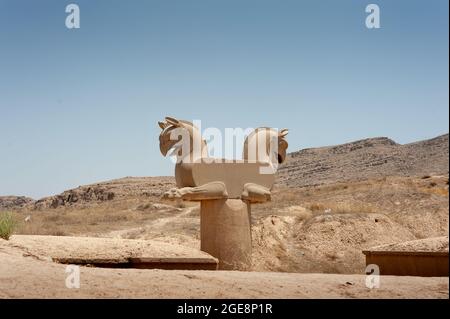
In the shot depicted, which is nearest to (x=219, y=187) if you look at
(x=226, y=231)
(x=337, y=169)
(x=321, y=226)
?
(x=226, y=231)

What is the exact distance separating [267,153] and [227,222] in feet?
5.10

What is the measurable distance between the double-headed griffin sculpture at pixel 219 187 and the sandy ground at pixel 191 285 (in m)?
2.78

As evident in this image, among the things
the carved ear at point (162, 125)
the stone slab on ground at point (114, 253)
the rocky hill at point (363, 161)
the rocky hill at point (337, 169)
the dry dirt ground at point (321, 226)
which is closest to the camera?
the stone slab on ground at point (114, 253)

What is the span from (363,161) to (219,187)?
4537 cm

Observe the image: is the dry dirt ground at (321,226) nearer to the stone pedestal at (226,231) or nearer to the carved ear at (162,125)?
the stone pedestal at (226,231)

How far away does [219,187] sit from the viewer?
10281 mm

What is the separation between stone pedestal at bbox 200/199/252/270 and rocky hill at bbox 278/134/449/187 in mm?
32141

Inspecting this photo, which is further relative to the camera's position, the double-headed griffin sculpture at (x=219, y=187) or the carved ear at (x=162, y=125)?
the carved ear at (x=162, y=125)

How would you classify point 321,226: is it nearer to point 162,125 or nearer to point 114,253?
point 162,125

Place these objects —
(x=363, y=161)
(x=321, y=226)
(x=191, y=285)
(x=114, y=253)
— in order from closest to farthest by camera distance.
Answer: (x=191, y=285)
(x=114, y=253)
(x=321, y=226)
(x=363, y=161)

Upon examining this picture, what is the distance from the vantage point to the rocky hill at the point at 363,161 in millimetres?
46125

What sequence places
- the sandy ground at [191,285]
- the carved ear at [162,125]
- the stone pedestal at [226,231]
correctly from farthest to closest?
1. the carved ear at [162,125]
2. the stone pedestal at [226,231]
3. the sandy ground at [191,285]

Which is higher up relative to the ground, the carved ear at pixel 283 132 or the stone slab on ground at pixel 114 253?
the carved ear at pixel 283 132

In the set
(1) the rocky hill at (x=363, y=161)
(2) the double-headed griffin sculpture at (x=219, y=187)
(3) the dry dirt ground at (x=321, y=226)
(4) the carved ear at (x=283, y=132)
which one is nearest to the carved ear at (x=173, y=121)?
(2) the double-headed griffin sculpture at (x=219, y=187)
